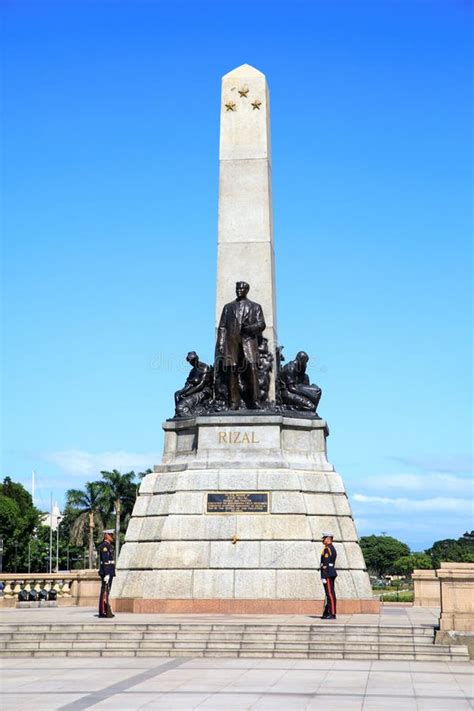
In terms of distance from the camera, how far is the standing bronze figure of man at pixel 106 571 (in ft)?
62.3

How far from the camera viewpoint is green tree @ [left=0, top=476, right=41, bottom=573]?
76.0 m

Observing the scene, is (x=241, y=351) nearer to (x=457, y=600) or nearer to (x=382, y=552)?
(x=457, y=600)

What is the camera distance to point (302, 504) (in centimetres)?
2100

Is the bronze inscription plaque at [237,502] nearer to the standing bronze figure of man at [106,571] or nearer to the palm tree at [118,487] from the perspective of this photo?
the standing bronze figure of man at [106,571]

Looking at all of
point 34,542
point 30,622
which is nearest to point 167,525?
point 30,622

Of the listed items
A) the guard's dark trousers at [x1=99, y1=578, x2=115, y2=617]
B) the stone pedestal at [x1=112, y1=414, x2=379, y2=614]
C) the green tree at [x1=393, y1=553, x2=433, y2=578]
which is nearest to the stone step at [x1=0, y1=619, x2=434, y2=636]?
the guard's dark trousers at [x1=99, y1=578, x2=115, y2=617]

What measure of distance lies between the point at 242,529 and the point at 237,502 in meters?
0.58

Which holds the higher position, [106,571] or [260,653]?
[106,571]

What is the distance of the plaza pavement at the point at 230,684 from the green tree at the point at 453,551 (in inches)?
1708

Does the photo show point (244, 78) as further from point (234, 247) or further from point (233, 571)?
point (233, 571)

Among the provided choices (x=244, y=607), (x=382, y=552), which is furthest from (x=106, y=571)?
(x=382, y=552)

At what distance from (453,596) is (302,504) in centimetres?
500

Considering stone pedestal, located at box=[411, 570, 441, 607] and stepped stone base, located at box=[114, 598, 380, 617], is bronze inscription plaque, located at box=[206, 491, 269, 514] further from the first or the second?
stone pedestal, located at box=[411, 570, 441, 607]

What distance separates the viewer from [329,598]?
18.7m
